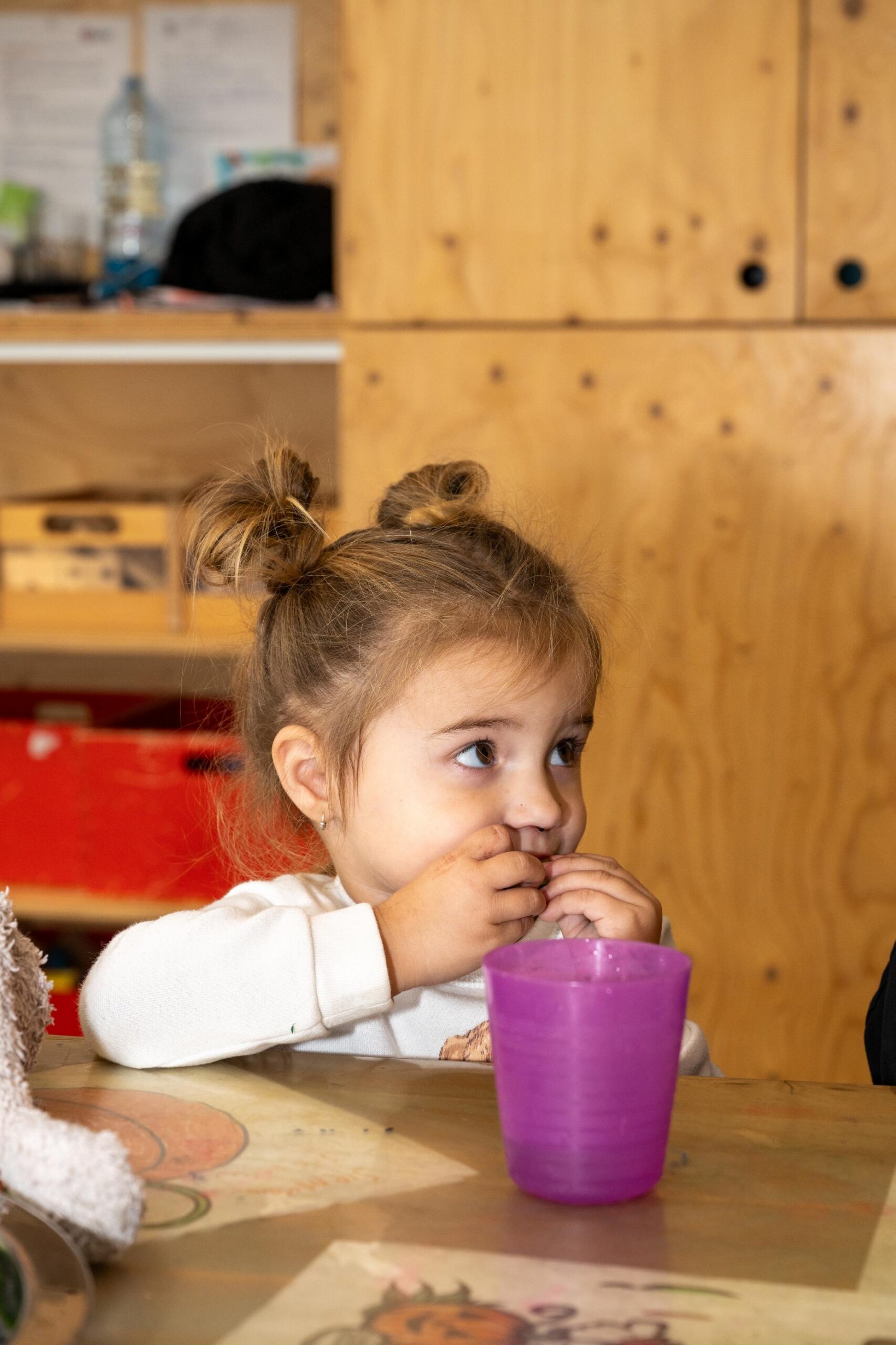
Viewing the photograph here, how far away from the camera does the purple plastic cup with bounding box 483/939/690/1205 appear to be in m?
0.52

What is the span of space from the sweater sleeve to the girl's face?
0.14 m

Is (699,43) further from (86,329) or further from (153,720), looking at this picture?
(153,720)

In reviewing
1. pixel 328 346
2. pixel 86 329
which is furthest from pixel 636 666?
pixel 86 329


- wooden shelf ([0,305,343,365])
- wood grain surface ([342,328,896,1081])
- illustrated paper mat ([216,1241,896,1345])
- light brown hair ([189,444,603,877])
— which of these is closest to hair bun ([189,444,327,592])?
light brown hair ([189,444,603,877])

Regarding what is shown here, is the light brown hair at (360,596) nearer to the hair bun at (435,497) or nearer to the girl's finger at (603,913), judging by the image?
the hair bun at (435,497)

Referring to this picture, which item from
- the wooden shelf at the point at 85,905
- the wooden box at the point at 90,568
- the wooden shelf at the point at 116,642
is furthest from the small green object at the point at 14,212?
the wooden shelf at the point at 85,905

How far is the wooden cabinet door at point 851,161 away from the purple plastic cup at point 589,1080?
1393 mm

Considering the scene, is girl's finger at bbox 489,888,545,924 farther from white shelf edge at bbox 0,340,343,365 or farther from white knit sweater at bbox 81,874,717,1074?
white shelf edge at bbox 0,340,343,365

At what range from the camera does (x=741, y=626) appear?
1.79m

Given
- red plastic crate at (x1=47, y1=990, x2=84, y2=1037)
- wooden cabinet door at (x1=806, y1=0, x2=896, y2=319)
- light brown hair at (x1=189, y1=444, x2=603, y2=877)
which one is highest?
wooden cabinet door at (x1=806, y1=0, x2=896, y2=319)

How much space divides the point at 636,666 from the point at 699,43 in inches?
29.9

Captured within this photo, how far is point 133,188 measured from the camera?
220 centimetres

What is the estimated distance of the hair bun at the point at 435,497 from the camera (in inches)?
40.7

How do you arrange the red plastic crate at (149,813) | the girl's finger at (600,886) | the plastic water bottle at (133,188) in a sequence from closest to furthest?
the girl's finger at (600,886)
the red plastic crate at (149,813)
the plastic water bottle at (133,188)
